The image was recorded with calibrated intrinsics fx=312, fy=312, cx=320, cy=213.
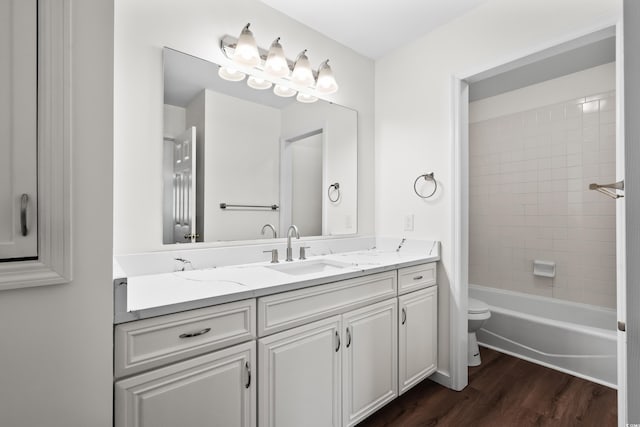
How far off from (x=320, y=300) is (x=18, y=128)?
117 centimetres

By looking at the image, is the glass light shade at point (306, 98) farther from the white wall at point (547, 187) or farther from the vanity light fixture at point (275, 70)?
the white wall at point (547, 187)

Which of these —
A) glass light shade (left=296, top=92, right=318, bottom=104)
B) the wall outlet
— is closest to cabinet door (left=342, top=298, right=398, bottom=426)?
the wall outlet

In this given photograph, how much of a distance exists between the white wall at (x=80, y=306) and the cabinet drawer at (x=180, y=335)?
2.0 inches

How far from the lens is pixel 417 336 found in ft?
6.31

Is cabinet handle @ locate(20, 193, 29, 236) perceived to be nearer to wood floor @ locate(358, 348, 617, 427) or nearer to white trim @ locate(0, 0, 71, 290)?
white trim @ locate(0, 0, 71, 290)

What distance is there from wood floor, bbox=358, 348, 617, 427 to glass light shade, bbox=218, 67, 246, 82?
6.74 feet

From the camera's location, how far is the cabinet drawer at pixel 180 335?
928 mm

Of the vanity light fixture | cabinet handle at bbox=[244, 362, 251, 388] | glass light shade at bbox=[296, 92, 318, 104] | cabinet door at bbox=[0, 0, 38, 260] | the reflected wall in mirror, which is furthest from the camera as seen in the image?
glass light shade at bbox=[296, 92, 318, 104]

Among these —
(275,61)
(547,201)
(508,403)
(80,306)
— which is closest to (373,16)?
(275,61)

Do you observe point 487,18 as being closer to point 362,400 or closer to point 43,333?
point 362,400

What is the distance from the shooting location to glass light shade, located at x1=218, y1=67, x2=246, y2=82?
1746 millimetres

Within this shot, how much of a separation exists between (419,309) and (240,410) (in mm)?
1218

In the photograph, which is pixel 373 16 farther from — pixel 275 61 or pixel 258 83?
pixel 258 83

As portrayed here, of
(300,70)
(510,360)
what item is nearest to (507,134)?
(510,360)
